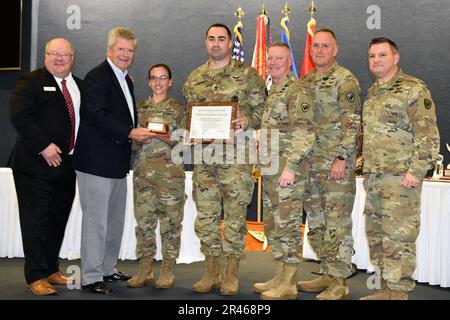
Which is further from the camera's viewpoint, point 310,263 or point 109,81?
point 310,263

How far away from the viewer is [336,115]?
11.5ft

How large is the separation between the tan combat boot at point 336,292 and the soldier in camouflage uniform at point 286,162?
0.22m

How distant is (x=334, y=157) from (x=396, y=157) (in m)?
0.45

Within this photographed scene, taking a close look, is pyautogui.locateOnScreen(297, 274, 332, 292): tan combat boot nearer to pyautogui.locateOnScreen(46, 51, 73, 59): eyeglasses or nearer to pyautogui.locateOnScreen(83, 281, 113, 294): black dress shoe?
pyautogui.locateOnScreen(83, 281, 113, 294): black dress shoe

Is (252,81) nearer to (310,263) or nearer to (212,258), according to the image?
(212,258)

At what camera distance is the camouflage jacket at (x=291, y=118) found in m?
3.30

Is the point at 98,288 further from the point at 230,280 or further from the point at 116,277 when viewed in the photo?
the point at 230,280


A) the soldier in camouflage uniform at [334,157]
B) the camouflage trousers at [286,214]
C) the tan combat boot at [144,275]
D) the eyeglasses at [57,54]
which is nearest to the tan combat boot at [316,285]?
the soldier in camouflage uniform at [334,157]

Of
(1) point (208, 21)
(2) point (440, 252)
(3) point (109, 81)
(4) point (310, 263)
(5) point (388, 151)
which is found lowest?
(4) point (310, 263)

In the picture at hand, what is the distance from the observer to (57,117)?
3.66 meters

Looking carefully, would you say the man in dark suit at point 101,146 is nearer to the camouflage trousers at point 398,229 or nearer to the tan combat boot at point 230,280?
the tan combat boot at point 230,280

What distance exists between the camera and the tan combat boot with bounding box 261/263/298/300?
344 cm
